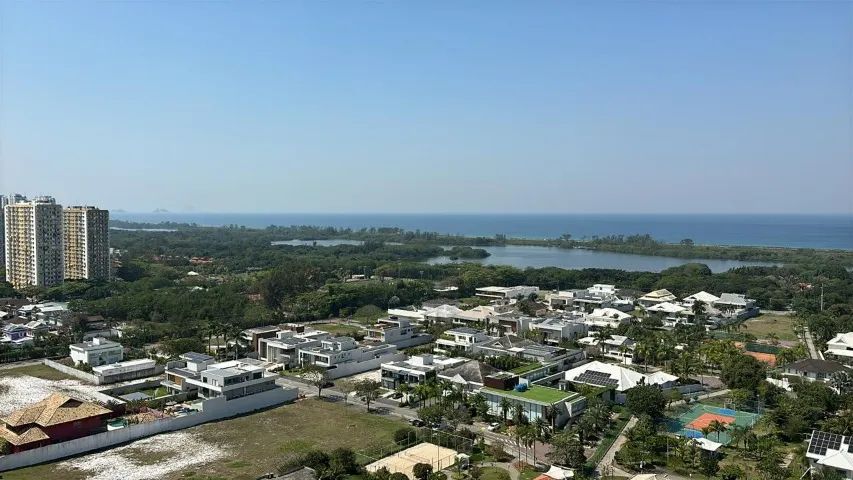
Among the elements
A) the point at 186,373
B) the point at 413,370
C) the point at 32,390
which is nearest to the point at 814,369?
the point at 413,370

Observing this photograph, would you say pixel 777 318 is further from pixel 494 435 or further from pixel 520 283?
pixel 494 435

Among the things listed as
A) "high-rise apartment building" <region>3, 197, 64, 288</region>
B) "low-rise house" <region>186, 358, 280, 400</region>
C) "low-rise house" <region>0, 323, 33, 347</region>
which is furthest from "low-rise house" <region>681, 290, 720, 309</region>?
"high-rise apartment building" <region>3, 197, 64, 288</region>

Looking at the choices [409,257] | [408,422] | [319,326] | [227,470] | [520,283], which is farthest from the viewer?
[409,257]

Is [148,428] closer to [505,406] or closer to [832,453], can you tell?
[505,406]

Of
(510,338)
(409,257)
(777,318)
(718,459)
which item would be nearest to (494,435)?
(718,459)

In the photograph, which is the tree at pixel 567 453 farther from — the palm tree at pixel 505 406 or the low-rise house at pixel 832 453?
the low-rise house at pixel 832 453
